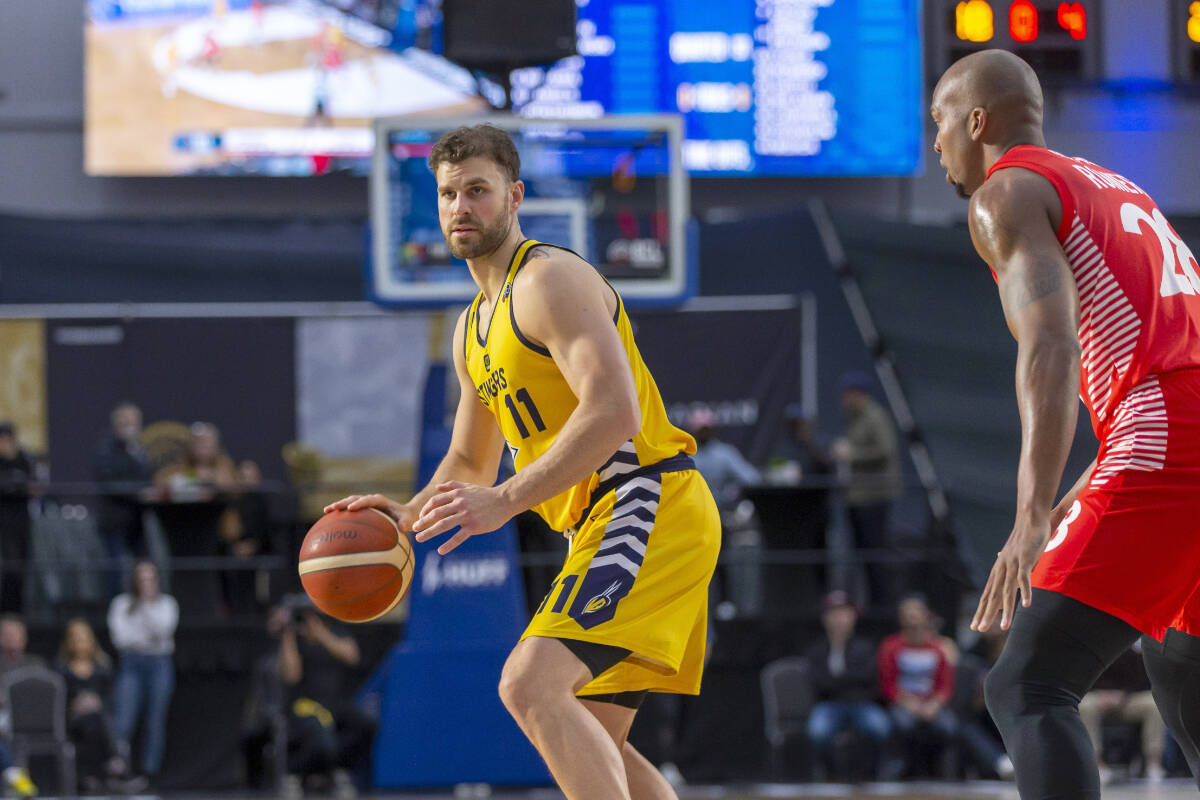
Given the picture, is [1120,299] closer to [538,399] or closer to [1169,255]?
[1169,255]

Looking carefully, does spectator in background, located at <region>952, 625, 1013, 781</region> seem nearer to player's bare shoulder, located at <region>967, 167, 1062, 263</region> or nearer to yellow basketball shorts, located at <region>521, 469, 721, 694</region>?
yellow basketball shorts, located at <region>521, 469, 721, 694</region>

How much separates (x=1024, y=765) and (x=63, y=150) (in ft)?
41.0

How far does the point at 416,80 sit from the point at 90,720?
6.22 meters

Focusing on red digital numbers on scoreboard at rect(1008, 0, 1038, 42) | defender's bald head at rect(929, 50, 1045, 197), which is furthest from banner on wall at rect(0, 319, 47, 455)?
defender's bald head at rect(929, 50, 1045, 197)

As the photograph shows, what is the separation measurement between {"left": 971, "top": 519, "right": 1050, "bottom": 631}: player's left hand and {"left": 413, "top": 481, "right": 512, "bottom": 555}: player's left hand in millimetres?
982

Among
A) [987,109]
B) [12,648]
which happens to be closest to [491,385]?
[987,109]

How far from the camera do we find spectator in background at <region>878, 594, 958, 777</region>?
8.95m

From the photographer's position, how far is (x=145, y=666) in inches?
367

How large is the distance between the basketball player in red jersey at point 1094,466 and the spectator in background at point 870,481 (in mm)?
7342

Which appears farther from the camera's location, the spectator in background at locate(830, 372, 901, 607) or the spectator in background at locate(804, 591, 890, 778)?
the spectator in background at locate(830, 372, 901, 607)

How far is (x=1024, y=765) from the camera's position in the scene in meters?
2.51

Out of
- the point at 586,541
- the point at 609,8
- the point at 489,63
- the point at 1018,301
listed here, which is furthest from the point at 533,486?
the point at 609,8

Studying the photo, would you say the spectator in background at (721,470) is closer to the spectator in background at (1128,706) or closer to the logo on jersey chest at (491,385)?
the spectator in background at (1128,706)

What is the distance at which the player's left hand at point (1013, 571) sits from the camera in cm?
249
